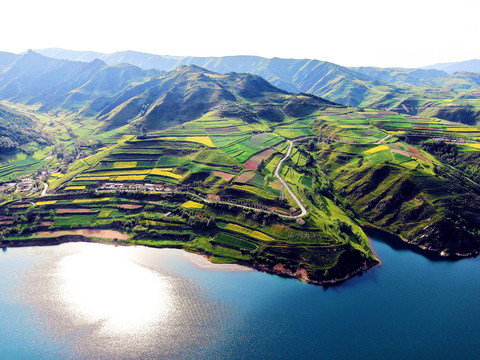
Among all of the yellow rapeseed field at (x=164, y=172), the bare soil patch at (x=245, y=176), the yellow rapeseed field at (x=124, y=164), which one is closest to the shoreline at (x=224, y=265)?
the bare soil patch at (x=245, y=176)

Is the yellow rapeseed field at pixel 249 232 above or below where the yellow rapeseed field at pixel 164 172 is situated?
below

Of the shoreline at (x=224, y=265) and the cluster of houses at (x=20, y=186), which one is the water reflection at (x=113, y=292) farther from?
the cluster of houses at (x=20, y=186)

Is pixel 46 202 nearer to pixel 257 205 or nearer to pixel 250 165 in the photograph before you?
pixel 257 205

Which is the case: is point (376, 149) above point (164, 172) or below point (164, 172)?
above

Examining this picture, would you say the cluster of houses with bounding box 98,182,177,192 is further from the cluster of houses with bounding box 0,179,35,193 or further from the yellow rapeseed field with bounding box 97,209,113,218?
the cluster of houses with bounding box 0,179,35,193

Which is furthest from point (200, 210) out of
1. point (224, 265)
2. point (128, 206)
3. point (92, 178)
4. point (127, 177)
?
point (92, 178)

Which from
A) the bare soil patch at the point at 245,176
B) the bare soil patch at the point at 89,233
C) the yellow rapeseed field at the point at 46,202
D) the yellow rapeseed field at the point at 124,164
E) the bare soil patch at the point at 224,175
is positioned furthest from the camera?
the yellow rapeseed field at the point at 124,164
